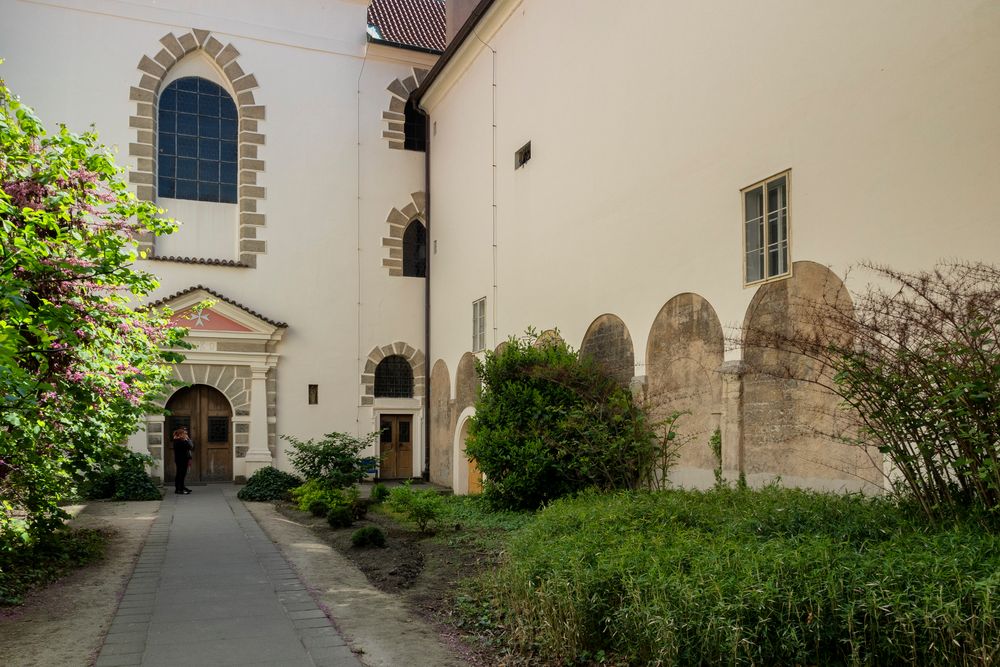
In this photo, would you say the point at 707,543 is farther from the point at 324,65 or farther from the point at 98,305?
the point at 324,65

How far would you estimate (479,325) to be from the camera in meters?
17.8

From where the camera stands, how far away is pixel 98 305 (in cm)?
770

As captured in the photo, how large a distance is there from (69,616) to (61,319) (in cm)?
264

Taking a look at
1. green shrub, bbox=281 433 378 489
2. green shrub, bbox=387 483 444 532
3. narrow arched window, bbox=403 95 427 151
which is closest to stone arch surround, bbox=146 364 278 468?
green shrub, bbox=281 433 378 489

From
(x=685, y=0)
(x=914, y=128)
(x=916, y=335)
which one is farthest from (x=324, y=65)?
(x=916, y=335)

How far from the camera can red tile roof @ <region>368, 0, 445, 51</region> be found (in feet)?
72.4

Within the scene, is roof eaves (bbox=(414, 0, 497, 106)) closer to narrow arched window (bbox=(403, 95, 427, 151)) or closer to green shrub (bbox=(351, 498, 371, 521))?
narrow arched window (bbox=(403, 95, 427, 151))

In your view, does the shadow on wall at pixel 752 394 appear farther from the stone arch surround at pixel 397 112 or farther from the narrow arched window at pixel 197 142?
the narrow arched window at pixel 197 142

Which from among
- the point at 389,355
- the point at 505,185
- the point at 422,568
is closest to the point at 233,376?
the point at 389,355

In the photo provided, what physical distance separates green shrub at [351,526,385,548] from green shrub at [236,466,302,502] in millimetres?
7346

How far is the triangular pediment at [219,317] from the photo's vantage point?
1892cm

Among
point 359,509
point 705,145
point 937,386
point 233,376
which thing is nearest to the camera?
point 937,386

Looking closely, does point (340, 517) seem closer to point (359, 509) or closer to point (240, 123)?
point (359, 509)

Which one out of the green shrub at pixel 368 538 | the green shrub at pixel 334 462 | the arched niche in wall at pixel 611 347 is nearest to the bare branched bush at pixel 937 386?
the arched niche in wall at pixel 611 347
